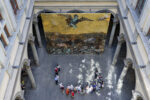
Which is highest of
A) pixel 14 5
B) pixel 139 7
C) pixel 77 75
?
pixel 14 5

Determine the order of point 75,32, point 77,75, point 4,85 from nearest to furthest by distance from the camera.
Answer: point 4,85 → point 75,32 → point 77,75

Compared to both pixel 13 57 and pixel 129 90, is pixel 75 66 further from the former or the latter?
pixel 13 57

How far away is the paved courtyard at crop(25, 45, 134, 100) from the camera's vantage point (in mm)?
21203

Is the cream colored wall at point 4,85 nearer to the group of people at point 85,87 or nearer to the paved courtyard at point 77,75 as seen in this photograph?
the paved courtyard at point 77,75

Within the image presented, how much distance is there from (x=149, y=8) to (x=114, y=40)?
12.3 meters

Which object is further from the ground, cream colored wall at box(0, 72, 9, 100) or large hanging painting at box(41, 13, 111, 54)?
large hanging painting at box(41, 13, 111, 54)

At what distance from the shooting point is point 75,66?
24.0 meters

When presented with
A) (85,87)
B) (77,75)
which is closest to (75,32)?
(77,75)

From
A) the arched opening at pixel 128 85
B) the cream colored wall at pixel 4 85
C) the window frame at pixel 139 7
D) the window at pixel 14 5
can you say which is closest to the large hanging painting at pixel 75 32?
the window frame at pixel 139 7

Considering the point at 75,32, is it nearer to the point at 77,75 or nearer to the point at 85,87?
the point at 77,75

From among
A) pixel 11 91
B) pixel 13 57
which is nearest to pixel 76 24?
pixel 13 57

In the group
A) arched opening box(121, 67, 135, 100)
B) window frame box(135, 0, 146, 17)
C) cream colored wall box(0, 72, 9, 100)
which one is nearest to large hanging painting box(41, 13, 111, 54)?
window frame box(135, 0, 146, 17)

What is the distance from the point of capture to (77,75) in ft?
75.7

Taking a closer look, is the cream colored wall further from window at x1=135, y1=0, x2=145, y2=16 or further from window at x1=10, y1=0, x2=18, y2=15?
window at x1=135, y1=0, x2=145, y2=16
